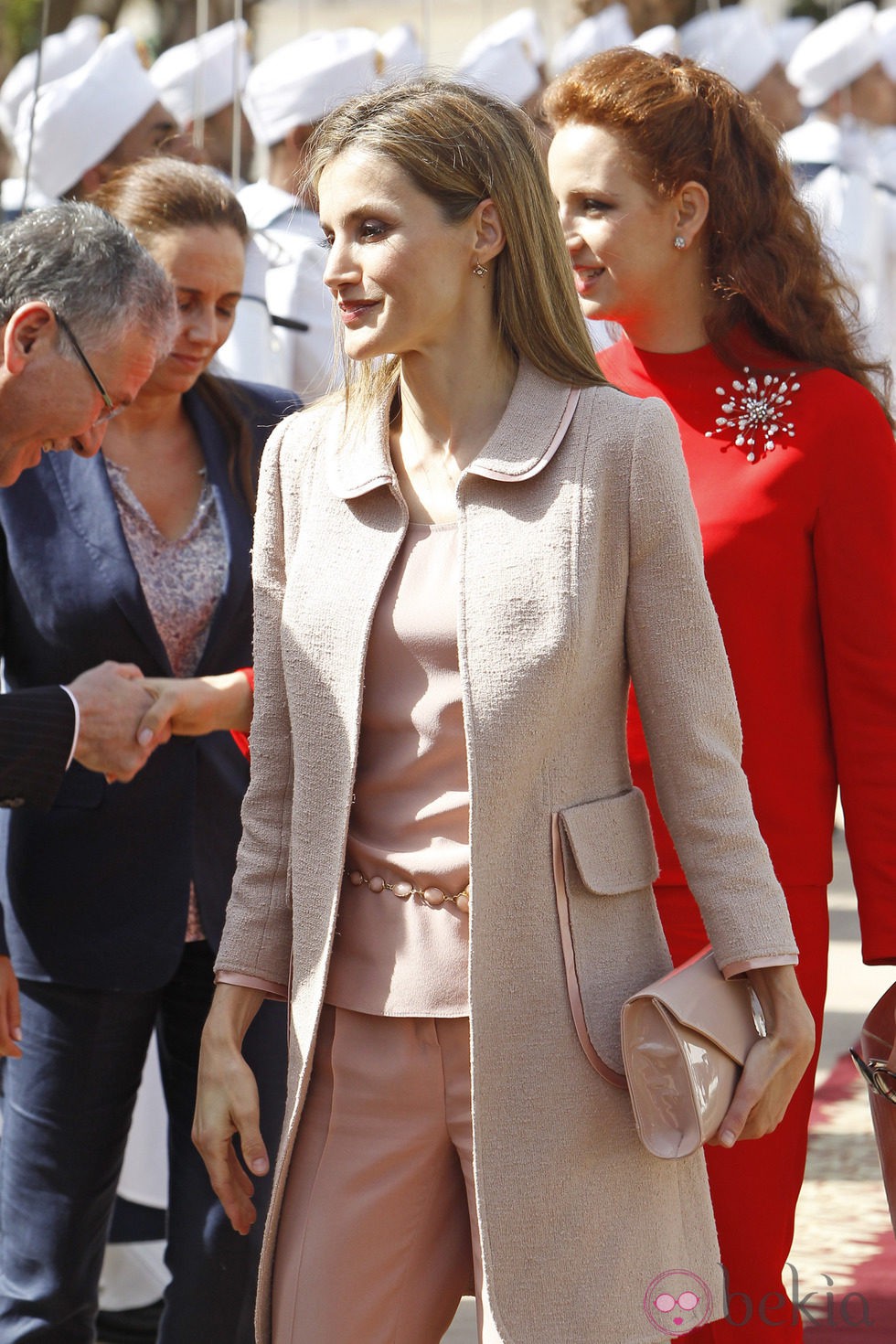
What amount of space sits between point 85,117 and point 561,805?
15.1ft

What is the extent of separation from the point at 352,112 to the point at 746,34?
24.7 ft

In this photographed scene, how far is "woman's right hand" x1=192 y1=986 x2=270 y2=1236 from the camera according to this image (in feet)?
6.78

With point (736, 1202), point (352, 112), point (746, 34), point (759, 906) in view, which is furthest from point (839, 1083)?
point (746, 34)

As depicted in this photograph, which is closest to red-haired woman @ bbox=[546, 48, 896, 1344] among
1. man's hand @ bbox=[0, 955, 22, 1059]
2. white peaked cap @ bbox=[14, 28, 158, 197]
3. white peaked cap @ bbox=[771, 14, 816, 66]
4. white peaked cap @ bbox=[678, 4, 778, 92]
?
man's hand @ bbox=[0, 955, 22, 1059]

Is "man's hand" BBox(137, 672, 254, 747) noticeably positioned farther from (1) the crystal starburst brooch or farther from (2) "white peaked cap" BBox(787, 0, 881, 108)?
(2) "white peaked cap" BBox(787, 0, 881, 108)

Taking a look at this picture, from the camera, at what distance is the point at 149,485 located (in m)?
2.98

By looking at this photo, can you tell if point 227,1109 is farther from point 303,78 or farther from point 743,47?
point 743,47

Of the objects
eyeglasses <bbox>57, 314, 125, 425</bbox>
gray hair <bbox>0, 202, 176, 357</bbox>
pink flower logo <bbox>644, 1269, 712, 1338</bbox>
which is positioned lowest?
pink flower logo <bbox>644, 1269, 712, 1338</bbox>

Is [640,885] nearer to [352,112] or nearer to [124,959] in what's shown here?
[352,112]

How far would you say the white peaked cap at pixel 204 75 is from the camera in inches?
292

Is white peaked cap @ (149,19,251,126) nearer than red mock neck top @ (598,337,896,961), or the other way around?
red mock neck top @ (598,337,896,961)

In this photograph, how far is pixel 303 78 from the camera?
250 inches

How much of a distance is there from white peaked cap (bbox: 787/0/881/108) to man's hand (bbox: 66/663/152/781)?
779 cm

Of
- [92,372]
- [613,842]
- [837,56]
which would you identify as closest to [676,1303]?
[613,842]
